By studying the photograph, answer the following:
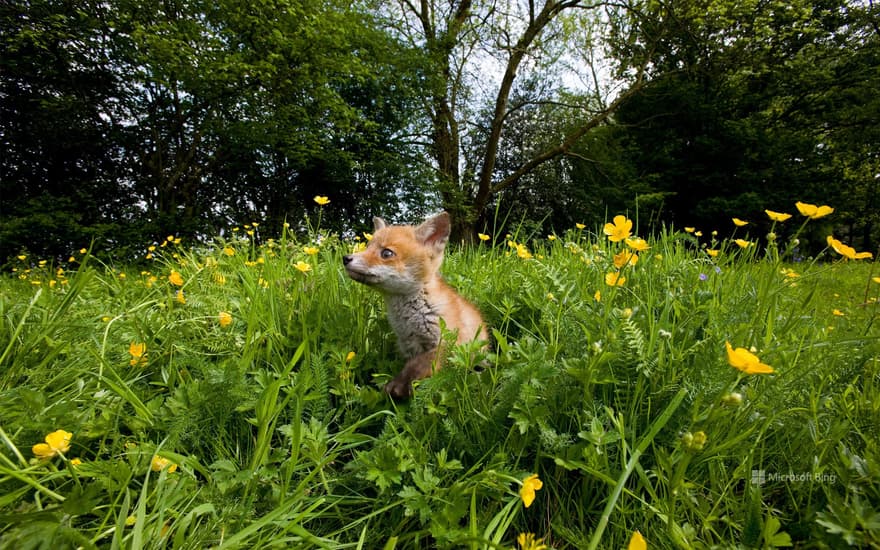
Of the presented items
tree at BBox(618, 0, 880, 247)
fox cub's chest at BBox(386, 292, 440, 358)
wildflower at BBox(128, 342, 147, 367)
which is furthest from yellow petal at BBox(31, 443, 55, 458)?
tree at BBox(618, 0, 880, 247)

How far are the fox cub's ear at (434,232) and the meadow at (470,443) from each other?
0.79 meters

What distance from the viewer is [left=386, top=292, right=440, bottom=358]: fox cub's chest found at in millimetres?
1668

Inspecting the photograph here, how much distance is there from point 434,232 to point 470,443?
122cm

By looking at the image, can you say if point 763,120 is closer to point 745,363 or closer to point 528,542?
point 745,363

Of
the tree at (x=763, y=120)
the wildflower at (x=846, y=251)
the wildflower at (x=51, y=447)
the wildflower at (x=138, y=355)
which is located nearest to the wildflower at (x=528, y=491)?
the wildflower at (x=51, y=447)

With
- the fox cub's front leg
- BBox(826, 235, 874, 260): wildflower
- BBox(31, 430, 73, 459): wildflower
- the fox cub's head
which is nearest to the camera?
BBox(31, 430, 73, 459): wildflower

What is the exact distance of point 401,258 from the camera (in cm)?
178

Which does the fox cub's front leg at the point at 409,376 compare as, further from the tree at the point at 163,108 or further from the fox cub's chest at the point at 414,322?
the tree at the point at 163,108

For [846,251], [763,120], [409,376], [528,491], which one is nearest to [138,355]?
[409,376]

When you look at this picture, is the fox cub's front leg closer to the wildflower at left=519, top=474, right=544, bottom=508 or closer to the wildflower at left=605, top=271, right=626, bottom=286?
the wildflower at left=519, top=474, right=544, bottom=508

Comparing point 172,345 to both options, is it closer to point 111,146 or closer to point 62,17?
point 62,17

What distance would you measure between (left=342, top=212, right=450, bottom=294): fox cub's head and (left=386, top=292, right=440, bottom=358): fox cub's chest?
0.06m

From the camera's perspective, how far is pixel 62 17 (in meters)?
7.00

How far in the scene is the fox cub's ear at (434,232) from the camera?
6.57 feet
